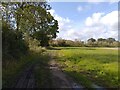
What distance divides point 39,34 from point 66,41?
120 feet

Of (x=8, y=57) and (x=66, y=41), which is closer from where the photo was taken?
(x=8, y=57)

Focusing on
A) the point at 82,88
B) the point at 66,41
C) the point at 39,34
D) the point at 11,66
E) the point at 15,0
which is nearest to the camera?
the point at 82,88

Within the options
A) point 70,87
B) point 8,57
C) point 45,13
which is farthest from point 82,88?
point 45,13

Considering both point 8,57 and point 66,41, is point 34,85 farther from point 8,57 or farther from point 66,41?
point 66,41

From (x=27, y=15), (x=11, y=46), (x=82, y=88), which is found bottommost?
(x=82, y=88)

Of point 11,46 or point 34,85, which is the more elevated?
point 11,46

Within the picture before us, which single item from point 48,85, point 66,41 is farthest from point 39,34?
point 48,85

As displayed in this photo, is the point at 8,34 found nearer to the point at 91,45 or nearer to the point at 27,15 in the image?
the point at 27,15

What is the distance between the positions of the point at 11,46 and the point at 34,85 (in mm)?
10272

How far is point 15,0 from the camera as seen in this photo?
37.3m

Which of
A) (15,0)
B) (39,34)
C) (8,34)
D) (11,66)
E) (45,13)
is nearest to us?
(11,66)

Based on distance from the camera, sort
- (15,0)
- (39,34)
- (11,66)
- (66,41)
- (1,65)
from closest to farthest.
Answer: (1,65) → (11,66) → (15,0) → (39,34) → (66,41)

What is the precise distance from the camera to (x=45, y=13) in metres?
41.1

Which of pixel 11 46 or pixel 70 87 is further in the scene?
pixel 11 46
